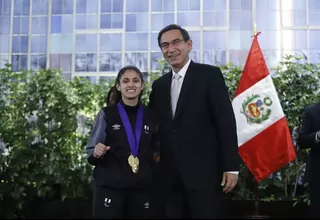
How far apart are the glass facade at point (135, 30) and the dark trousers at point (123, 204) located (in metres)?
2.99

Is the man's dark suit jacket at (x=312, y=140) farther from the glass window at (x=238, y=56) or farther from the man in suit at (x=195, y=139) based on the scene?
the glass window at (x=238, y=56)

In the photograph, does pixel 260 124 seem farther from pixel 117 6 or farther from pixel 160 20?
pixel 117 6

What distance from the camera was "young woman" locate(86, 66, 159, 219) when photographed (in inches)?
80.3

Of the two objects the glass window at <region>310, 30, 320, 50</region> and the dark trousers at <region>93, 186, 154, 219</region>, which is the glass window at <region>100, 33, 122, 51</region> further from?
the dark trousers at <region>93, 186, 154, 219</region>

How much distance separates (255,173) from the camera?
412cm

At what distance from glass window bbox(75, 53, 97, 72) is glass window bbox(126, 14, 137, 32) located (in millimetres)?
590

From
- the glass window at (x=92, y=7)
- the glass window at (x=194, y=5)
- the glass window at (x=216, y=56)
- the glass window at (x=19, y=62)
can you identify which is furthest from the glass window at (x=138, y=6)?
the glass window at (x=19, y=62)

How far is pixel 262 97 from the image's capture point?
421cm

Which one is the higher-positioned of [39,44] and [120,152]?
[39,44]

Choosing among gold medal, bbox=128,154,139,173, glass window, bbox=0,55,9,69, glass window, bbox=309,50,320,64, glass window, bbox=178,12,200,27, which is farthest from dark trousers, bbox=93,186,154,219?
glass window, bbox=178,12,200,27

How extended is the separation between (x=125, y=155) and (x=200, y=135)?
38 cm

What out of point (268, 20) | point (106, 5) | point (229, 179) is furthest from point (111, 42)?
point (229, 179)

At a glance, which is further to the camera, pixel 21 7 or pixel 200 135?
pixel 21 7

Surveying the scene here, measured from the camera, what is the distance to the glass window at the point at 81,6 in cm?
532
